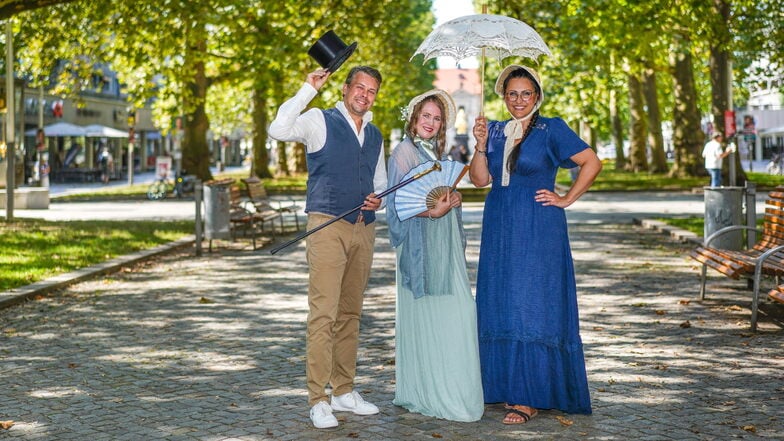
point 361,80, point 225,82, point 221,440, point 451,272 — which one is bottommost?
point 221,440

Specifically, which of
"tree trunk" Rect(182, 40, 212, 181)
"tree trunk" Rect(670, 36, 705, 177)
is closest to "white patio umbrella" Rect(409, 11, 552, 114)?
"tree trunk" Rect(182, 40, 212, 181)

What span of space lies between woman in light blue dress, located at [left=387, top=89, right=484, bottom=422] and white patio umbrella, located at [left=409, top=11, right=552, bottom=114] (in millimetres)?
651

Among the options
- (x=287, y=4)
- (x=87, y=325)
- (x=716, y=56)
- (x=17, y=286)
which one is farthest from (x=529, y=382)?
(x=716, y=56)

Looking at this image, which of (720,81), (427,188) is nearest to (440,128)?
(427,188)

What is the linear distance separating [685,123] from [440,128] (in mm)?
38602

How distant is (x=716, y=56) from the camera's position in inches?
1382

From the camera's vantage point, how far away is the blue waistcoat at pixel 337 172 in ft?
21.0

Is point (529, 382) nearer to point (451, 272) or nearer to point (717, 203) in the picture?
point (451, 272)

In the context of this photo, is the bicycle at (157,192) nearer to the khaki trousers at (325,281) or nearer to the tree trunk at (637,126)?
the tree trunk at (637,126)

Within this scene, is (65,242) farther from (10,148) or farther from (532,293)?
(532,293)

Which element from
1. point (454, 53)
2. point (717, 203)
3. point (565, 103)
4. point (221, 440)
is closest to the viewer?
point (221, 440)

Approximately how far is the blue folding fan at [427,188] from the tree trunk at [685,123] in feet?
125

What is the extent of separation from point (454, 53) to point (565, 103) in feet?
191

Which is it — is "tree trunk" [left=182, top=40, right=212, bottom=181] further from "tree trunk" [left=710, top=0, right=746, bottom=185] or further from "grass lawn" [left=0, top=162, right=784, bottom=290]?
"tree trunk" [left=710, top=0, right=746, bottom=185]
